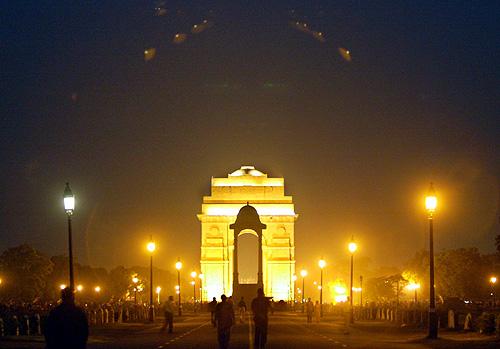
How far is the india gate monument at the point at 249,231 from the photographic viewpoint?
133 metres

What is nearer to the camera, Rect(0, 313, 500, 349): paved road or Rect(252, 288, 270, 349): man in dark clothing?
Rect(252, 288, 270, 349): man in dark clothing

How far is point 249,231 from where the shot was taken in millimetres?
133250

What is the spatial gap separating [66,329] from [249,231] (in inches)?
4533

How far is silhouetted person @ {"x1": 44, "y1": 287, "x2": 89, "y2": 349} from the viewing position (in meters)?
18.2

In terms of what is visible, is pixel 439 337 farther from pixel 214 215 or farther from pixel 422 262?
pixel 422 262

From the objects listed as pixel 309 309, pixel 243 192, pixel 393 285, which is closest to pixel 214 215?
pixel 243 192

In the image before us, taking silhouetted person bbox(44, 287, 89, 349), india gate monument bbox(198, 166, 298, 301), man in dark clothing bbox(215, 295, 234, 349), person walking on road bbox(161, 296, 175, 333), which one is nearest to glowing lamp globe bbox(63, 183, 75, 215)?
man in dark clothing bbox(215, 295, 234, 349)

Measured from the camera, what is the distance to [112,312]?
63.5m

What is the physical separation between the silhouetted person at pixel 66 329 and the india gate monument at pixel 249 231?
113 m

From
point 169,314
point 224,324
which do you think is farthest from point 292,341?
point 169,314

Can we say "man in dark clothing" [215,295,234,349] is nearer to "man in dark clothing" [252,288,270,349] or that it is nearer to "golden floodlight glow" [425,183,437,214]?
"man in dark clothing" [252,288,270,349]

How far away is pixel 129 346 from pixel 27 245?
95104 millimetres

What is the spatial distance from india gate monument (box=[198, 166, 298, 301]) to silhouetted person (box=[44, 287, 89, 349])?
4446 inches

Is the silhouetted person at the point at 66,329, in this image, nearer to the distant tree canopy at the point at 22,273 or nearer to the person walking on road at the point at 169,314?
the person walking on road at the point at 169,314
